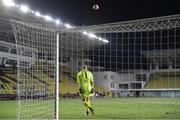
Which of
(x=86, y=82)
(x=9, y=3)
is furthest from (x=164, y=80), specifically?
(x=86, y=82)

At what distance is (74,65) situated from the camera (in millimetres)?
38750

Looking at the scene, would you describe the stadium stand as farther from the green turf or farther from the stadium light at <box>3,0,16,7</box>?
the stadium light at <box>3,0,16,7</box>

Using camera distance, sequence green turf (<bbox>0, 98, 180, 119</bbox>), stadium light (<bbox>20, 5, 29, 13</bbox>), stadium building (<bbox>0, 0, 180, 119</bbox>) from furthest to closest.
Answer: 1. stadium light (<bbox>20, 5, 29, 13</bbox>)
2. stadium building (<bbox>0, 0, 180, 119</bbox>)
3. green turf (<bbox>0, 98, 180, 119</bbox>)

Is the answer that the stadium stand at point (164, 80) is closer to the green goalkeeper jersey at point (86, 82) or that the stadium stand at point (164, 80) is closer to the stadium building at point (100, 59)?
the stadium building at point (100, 59)

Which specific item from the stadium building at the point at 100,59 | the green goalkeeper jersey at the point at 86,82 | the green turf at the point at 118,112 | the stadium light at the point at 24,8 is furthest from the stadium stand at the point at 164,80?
the green goalkeeper jersey at the point at 86,82

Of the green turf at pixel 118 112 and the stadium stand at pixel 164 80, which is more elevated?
the stadium stand at pixel 164 80

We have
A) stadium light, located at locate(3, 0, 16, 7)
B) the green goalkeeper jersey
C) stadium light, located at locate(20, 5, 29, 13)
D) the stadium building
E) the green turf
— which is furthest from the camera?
stadium light, located at locate(20, 5, 29, 13)

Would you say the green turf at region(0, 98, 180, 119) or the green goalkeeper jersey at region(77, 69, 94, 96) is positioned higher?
the green goalkeeper jersey at region(77, 69, 94, 96)

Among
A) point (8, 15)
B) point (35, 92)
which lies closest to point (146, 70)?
point (8, 15)

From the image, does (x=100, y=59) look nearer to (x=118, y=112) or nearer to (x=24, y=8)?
(x=24, y=8)

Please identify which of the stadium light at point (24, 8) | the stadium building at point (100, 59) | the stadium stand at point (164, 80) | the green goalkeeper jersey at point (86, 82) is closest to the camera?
the green goalkeeper jersey at point (86, 82)

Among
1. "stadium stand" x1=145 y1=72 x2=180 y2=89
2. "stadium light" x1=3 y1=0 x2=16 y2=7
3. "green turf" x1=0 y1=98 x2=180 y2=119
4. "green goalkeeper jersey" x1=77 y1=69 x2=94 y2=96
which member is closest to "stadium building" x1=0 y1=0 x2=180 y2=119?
"stadium stand" x1=145 y1=72 x2=180 y2=89

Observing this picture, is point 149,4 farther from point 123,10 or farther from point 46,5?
point 46,5

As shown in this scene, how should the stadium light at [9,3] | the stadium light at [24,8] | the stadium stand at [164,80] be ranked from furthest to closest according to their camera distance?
the stadium stand at [164,80] → the stadium light at [24,8] → the stadium light at [9,3]
